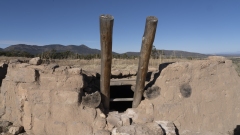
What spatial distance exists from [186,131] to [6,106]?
157 inches

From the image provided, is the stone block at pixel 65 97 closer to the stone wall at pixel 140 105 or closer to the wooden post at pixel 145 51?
the stone wall at pixel 140 105

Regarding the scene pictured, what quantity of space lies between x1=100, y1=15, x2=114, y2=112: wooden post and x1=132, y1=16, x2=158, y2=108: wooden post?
611mm

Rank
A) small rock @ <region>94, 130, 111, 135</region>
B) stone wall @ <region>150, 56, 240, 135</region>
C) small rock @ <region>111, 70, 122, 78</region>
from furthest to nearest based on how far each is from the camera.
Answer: small rock @ <region>111, 70, 122, 78</region>
stone wall @ <region>150, 56, 240, 135</region>
small rock @ <region>94, 130, 111, 135</region>

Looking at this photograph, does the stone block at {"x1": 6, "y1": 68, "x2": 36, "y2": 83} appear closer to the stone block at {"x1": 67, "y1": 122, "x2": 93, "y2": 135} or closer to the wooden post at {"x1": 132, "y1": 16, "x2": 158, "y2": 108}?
the stone block at {"x1": 67, "y1": 122, "x2": 93, "y2": 135}

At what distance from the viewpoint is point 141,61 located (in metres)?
4.27

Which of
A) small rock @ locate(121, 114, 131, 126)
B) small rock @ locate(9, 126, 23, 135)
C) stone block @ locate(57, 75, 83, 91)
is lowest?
small rock @ locate(9, 126, 23, 135)

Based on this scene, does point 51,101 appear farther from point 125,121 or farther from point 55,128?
point 125,121

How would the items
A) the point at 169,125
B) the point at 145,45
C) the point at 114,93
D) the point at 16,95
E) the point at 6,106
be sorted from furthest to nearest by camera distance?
the point at 114,93, the point at 6,106, the point at 16,95, the point at 169,125, the point at 145,45

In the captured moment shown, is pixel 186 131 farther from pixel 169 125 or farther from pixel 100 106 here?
pixel 100 106

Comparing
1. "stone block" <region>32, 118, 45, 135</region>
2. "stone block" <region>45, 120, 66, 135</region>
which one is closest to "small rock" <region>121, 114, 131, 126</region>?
"stone block" <region>45, 120, 66, 135</region>

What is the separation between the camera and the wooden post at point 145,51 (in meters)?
3.90

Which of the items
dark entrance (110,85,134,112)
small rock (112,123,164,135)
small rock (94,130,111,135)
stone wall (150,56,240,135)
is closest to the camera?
small rock (112,123,164,135)

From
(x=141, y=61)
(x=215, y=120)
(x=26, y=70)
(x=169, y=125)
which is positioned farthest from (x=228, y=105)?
(x=26, y=70)

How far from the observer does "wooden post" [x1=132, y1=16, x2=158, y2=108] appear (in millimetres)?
3902
